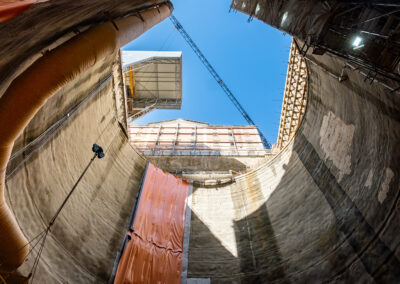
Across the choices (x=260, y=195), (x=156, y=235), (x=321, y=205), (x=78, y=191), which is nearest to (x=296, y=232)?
(x=321, y=205)

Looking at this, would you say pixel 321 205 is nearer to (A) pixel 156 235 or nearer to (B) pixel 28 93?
(A) pixel 156 235

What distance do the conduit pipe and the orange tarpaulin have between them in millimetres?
4902

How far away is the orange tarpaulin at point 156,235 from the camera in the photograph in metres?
9.68

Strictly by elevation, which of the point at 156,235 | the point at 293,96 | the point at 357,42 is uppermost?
the point at 357,42

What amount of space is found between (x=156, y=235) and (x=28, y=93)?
30.9 ft

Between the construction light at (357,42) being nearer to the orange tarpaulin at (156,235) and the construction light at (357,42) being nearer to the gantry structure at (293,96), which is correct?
the gantry structure at (293,96)

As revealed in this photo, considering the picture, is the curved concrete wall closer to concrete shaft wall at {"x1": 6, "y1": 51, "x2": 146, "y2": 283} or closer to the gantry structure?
concrete shaft wall at {"x1": 6, "y1": 51, "x2": 146, "y2": 283}

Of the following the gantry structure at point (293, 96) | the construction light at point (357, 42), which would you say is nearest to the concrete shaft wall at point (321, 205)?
the construction light at point (357, 42)

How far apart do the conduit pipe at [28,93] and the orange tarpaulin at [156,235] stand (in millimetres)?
4902

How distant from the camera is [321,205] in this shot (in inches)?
390

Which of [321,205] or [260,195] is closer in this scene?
[321,205]

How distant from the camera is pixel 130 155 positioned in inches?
593

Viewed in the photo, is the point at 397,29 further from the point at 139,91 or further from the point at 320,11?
the point at 139,91

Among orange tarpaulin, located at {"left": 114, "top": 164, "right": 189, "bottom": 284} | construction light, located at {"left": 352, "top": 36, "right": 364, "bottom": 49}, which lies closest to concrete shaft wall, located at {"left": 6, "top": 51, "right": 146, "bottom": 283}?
orange tarpaulin, located at {"left": 114, "top": 164, "right": 189, "bottom": 284}
